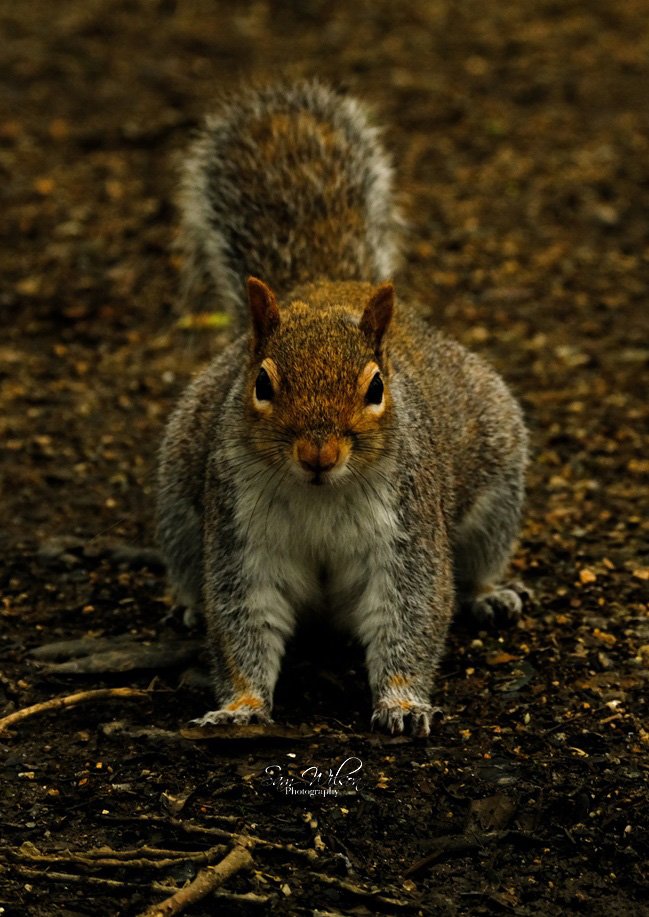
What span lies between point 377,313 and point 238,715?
122 cm

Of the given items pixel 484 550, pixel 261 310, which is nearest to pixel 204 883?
pixel 261 310

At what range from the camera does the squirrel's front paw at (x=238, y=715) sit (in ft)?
13.3

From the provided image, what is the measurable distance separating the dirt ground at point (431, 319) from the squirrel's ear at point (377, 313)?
3.72ft

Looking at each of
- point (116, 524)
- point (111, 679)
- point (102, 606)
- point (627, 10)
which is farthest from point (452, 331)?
point (627, 10)

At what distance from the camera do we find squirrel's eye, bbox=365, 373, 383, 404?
3840mm

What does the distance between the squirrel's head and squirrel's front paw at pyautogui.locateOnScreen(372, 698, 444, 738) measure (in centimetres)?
70

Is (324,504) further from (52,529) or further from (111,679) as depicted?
(52,529)

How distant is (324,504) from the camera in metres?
3.95

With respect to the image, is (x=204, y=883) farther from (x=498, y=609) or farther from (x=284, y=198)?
(x=284, y=198)

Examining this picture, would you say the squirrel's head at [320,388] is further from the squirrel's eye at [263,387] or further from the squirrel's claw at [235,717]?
the squirrel's claw at [235,717]

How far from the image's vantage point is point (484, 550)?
5023 millimetres

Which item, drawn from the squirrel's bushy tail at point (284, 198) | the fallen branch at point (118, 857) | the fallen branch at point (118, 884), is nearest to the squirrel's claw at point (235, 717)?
the fallen branch at point (118, 857)

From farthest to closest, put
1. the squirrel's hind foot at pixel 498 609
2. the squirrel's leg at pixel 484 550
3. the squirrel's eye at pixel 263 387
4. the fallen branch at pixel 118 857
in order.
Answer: the squirrel's leg at pixel 484 550, the squirrel's hind foot at pixel 498 609, the squirrel's eye at pixel 263 387, the fallen branch at pixel 118 857

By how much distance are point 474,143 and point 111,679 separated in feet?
18.9
